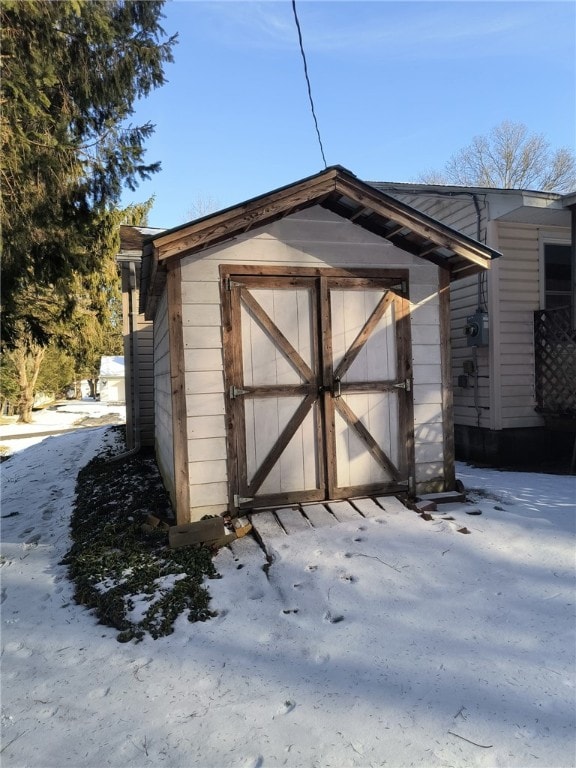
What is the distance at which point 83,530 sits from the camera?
486cm

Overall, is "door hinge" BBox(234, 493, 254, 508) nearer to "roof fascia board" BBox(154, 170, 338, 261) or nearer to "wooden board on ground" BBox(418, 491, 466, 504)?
"wooden board on ground" BBox(418, 491, 466, 504)

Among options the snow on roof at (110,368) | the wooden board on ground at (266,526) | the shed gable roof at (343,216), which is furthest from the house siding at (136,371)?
the snow on roof at (110,368)

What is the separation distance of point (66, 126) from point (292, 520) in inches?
187

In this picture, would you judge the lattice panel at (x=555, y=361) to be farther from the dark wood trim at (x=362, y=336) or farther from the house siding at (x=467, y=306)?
the dark wood trim at (x=362, y=336)

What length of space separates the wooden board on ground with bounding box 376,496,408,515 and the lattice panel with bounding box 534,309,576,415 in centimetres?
371

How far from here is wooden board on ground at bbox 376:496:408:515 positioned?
4602mm

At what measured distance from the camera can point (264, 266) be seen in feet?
15.1

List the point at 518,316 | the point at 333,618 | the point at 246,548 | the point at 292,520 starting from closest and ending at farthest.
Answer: the point at 333,618 < the point at 246,548 < the point at 292,520 < the point at 518,316

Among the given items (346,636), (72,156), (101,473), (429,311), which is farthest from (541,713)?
(101,473)

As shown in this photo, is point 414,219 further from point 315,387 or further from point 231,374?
point 231,374

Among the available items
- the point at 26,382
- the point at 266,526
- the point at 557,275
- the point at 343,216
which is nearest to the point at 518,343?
the point at 557,275

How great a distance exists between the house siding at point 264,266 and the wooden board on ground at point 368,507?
24.6 inches

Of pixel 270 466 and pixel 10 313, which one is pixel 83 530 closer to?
pixel 270 466

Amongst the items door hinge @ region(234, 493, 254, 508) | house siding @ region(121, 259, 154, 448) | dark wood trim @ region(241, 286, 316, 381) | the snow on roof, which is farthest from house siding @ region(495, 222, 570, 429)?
the snow on roof
